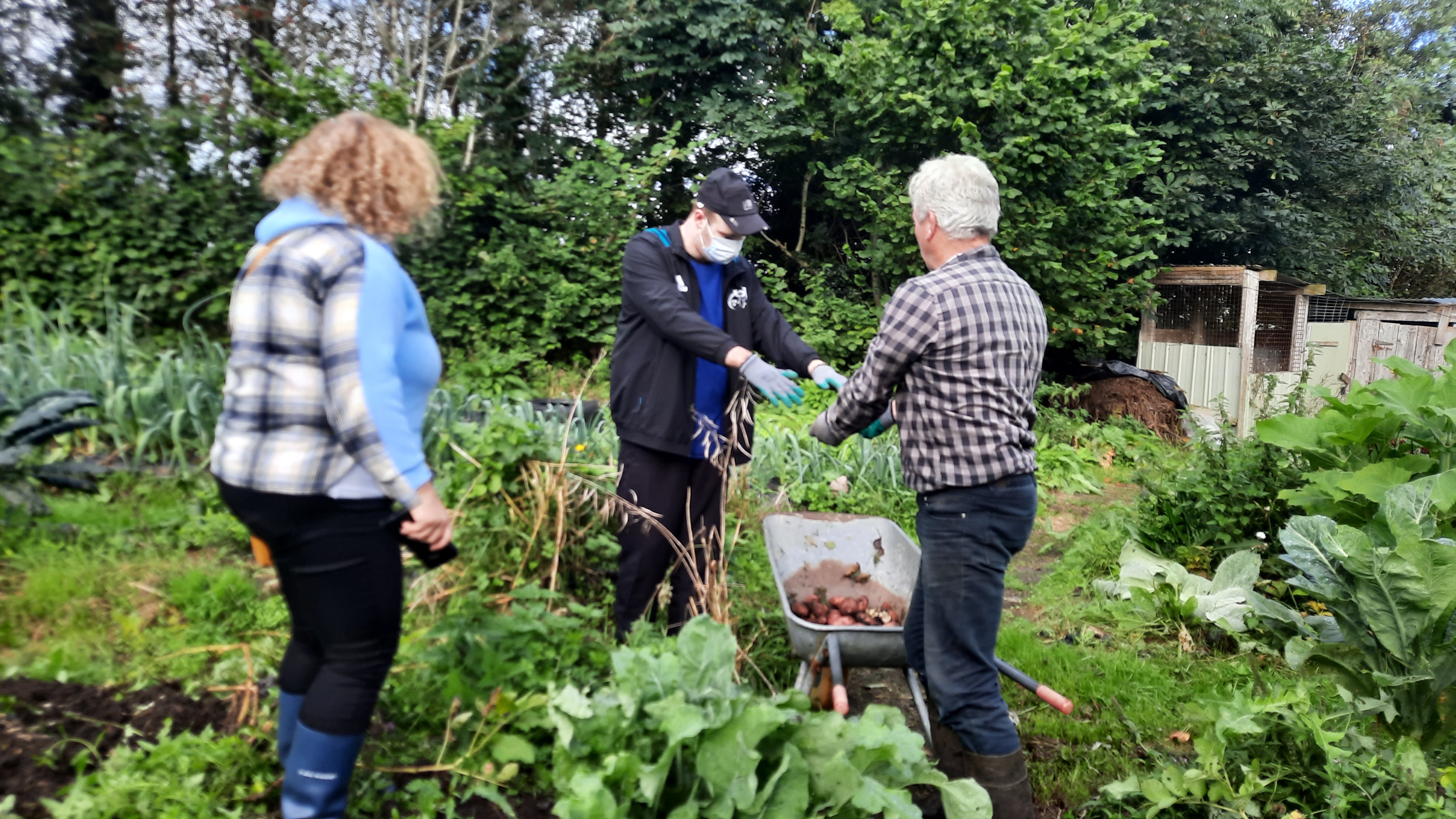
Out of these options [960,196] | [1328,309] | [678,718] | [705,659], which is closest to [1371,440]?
[960,196]

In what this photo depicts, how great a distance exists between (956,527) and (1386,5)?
49.5 feet

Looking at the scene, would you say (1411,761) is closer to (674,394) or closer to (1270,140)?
(674,394)

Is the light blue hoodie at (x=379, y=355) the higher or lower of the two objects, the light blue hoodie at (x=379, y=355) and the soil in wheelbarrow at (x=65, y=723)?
the higher

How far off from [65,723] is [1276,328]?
1090cm

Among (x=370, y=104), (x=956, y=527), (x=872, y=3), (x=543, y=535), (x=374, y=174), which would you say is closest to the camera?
(x=374, y=174)

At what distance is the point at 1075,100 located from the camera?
8102mm

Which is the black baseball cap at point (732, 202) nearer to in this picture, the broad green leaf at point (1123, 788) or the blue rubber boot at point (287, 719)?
the blue rubber boot at point (287, 719)

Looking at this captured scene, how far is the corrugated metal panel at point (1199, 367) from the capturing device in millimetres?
8844

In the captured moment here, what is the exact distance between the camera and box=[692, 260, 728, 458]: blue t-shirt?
10.0 ft

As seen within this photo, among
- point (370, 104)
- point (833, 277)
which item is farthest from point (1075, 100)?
point (370, 104)

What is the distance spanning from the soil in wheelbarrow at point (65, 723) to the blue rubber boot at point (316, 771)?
657 millimetres

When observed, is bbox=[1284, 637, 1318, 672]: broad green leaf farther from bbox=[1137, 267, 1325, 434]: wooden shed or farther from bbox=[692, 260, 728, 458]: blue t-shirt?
bbox=[1137, 267, 1325, 434]: wooden shed

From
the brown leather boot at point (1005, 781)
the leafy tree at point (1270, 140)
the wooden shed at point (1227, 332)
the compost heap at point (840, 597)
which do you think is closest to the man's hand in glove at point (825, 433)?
the compost heap at point (840, 597)

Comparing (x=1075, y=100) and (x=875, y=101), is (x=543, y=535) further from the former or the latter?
(x=1075, y=100)
